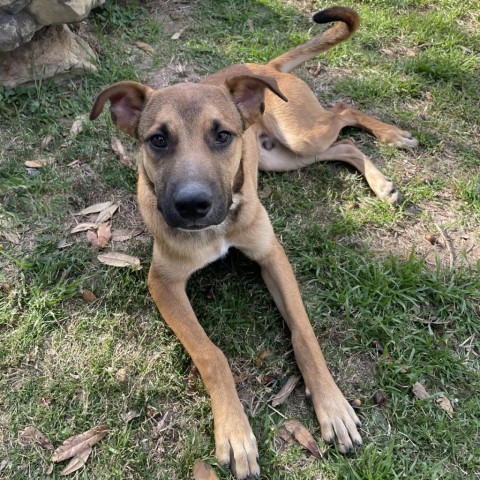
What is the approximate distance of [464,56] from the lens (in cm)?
589

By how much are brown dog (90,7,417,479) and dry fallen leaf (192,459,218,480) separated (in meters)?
0.09

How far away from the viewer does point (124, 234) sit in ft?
14.1

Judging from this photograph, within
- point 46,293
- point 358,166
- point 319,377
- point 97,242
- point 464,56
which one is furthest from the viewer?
point 464,56

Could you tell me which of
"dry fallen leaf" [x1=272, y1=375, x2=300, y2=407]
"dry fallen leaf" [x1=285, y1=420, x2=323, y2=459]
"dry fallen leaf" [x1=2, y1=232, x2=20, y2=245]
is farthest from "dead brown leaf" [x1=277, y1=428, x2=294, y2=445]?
"dry fallen leaf" [x1=2, y1=232, x2=20, y2=245]

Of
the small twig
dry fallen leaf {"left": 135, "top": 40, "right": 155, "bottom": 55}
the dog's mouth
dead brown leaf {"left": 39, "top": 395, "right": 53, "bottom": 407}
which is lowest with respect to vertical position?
dead brown leaf {"left": 39, "top": 395, "right": 53, "bottom": 407}

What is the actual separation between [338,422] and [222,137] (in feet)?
6.52

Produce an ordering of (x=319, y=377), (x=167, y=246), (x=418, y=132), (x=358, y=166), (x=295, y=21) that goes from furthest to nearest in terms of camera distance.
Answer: (x=295, y=21) → (x=418, y=132) → (x=358, y=166) → (x=167, y=246) → (x=319, y=377)

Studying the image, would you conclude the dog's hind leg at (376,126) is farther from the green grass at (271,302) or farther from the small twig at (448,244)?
the small twig at (448,244)

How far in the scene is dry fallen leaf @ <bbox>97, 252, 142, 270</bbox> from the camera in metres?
3.99

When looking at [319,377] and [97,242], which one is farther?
[97,242]

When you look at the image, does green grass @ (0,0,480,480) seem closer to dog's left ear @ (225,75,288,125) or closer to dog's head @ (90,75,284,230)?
dog's head @ (90,75,284,230)

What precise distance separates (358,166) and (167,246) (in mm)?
2180

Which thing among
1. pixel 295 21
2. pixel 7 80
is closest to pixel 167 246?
pixel 7 80

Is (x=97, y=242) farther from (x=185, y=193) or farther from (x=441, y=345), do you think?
(x=441, y=345)
